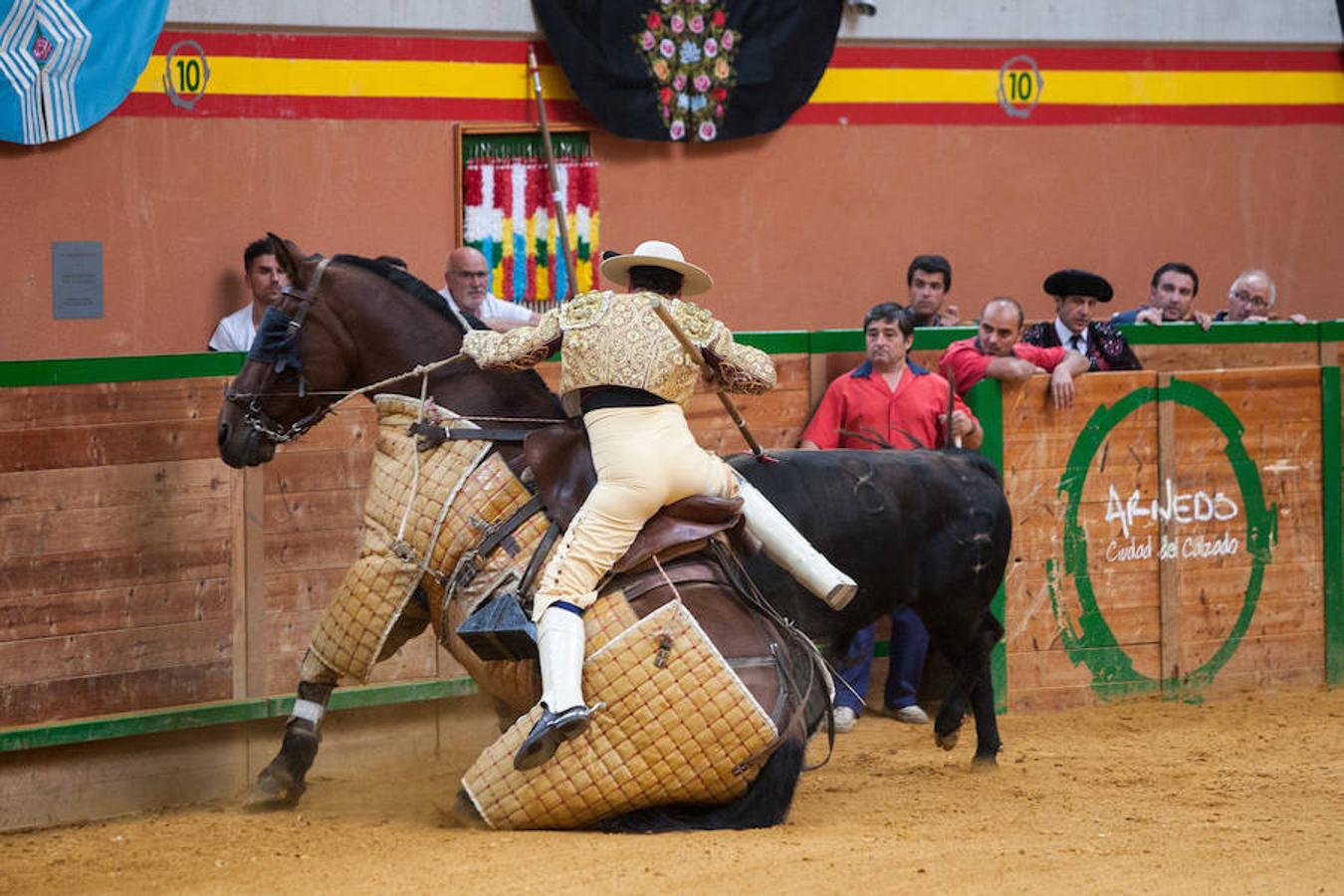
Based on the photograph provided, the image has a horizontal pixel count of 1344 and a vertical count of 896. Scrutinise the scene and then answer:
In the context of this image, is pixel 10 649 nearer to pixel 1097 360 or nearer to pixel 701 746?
pixel 701 746

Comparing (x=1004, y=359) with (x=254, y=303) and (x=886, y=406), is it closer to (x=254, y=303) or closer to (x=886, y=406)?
(x=886, y=406)

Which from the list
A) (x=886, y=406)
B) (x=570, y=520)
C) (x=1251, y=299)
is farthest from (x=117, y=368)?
(x=1251, y=299)

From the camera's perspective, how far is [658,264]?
6.43 metres

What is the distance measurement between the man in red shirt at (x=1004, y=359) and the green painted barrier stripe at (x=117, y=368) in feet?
10.6

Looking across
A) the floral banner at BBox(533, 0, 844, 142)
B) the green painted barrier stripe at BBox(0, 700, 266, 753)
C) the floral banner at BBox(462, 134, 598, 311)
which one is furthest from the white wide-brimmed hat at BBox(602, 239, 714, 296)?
the floral banner at BBox(533, 0, 844, 142)

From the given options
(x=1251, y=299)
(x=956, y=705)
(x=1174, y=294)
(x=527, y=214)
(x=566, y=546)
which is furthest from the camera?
(x=527, y=214)

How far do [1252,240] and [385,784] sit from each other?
8.51 meters

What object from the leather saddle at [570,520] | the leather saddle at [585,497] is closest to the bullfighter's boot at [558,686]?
the leather saddle at [570,520]

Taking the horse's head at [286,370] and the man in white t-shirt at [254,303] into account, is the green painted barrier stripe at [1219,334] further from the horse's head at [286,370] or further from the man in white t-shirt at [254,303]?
the horse's head at [286,370]

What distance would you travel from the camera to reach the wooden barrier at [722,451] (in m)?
7.12

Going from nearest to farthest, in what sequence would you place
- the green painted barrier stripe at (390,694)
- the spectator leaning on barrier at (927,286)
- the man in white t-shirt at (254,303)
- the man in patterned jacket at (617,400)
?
the man in patterned jacket at (617,400) → the green painted barrier stripe at (390,694) → the man in white t-shirt at (254,303) → the spectator leaning on barrier at (927,286)

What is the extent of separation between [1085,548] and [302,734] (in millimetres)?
3960

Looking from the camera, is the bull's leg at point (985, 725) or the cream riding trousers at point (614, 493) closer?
the cream riding trousers at point (614, 493)

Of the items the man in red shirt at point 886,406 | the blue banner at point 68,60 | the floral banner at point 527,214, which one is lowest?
the man in red shirt at point 886,406
